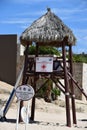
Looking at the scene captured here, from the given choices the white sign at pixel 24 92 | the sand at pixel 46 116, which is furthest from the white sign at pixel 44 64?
the white sign at pixel 24 92

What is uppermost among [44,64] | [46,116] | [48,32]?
[48,32]

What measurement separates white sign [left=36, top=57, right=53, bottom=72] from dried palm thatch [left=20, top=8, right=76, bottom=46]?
2.01ft

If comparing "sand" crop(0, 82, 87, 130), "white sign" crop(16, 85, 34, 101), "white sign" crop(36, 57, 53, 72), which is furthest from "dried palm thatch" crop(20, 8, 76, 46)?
"white sign" crop(16, 85, 34, 101)

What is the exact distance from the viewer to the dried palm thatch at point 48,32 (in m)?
16.5

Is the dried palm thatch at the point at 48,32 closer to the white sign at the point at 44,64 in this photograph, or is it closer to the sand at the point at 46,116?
the white sign at the point at 44,64

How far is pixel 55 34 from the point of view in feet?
54.3

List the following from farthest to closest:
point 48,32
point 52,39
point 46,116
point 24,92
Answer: point 46,116 < point 48,32 < point 52,39 < point 24,92

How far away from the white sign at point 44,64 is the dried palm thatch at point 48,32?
61 centimetres

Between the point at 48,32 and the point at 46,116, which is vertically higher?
the point at 48,32

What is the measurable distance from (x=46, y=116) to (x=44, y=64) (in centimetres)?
425

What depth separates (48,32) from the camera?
16688mm

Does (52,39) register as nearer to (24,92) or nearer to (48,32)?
(48,32)

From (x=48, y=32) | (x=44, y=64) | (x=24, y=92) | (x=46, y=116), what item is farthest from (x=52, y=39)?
(x=46, y=116)

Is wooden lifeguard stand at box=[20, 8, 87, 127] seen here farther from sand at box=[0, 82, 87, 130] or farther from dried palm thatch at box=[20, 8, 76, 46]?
sand at box=[0, 82, 87, 130]
